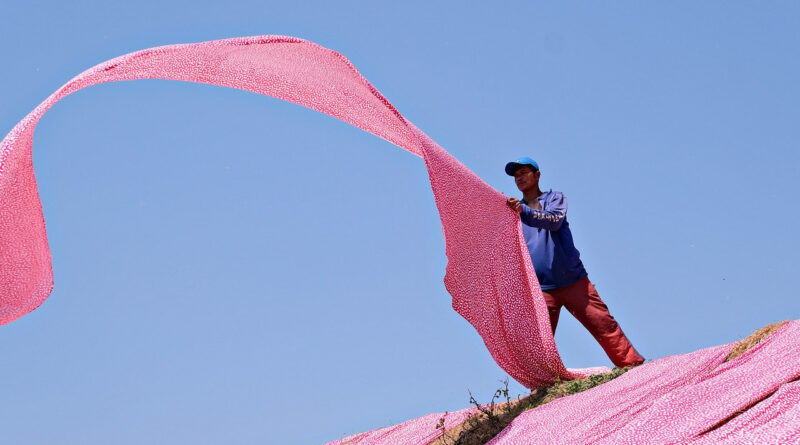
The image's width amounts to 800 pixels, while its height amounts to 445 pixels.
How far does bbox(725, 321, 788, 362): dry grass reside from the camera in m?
5.06

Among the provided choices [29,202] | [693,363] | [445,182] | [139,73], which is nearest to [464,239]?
[445,182]

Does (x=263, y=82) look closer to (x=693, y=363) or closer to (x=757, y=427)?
(x=693, y=363)

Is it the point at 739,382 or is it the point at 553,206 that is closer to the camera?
the point at 739,382

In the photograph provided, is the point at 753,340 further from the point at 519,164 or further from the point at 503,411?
the point at 519,164

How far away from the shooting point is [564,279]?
6.44 meters

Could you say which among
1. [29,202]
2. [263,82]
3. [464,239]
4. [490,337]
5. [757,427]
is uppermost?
[263,82]

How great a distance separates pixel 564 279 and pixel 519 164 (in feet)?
2.81

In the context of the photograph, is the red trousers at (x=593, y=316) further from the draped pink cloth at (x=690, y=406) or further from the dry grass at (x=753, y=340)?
the dry grass at (x=753, y=340)

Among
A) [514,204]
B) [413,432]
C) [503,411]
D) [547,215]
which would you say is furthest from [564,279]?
[413,432]

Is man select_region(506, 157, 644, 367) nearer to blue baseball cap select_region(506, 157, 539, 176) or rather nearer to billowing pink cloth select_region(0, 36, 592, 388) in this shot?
blue baseball cap select_region(506, 157, 539, 176)

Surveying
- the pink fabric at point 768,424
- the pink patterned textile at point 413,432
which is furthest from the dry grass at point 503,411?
the pink fabric at point 768,424

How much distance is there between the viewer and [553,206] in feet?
20.8

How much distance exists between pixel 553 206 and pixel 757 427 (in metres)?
3.22

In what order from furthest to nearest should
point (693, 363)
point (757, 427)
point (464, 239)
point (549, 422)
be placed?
point (464, 239) → point (693, 363) → point (549, 422) → point (757, 427)
